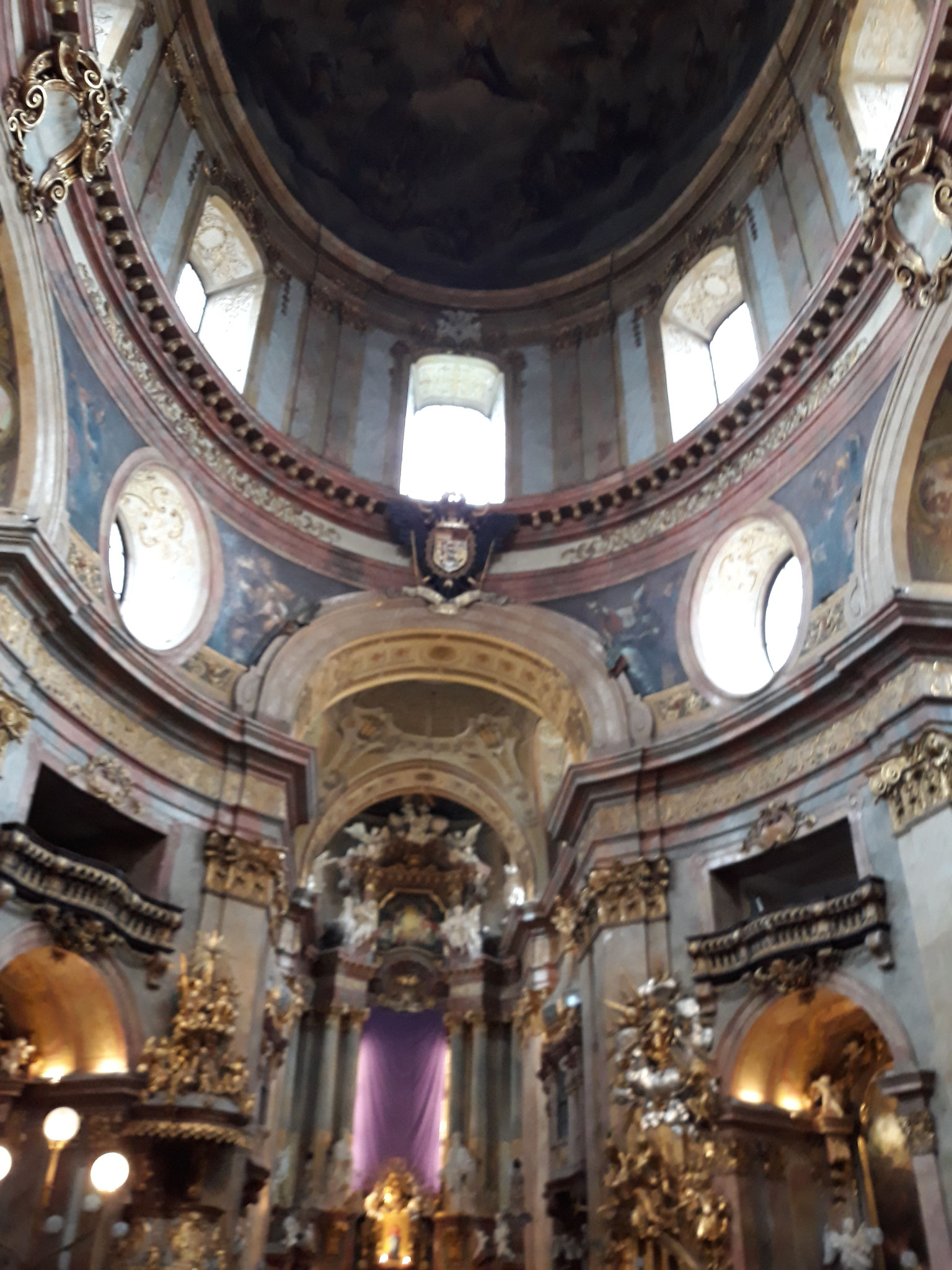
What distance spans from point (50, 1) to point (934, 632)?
12.3m

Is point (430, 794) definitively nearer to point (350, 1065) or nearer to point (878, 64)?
point (350, 1065)

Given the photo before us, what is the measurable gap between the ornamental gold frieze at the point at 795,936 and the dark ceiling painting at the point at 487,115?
53.2 ft

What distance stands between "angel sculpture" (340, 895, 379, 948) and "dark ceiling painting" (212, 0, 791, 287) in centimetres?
1502

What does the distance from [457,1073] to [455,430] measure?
14.7 meters

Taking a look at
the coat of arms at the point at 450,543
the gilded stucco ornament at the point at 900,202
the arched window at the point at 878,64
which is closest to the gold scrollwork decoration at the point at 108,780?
the coat of arms at the point at 450,543

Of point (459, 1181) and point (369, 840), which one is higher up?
point (369, 840)

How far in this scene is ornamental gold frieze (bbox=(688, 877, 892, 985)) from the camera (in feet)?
39.3

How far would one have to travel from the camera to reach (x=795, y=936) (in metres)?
12.8

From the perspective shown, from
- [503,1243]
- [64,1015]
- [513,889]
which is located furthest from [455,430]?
[503,1243]

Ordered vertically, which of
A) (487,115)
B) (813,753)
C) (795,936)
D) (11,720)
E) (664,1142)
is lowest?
(664,1142)

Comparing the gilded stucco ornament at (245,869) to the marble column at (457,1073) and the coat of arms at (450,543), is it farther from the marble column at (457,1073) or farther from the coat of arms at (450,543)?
the marble column at (457,1073)

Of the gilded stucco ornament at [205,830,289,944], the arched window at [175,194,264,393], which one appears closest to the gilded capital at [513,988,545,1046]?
the gilded stucco ornament at [205,830,289,944]

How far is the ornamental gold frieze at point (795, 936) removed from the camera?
1199 cm

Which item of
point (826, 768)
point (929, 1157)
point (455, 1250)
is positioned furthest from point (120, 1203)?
point (455, 1250)
